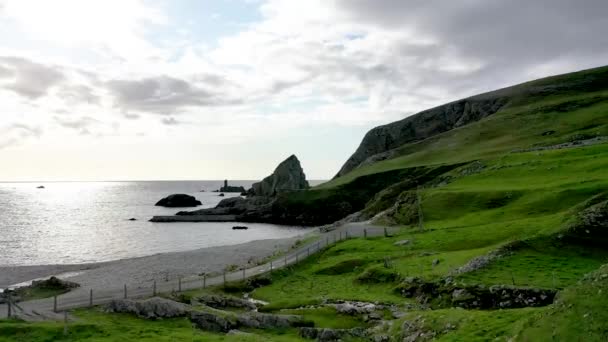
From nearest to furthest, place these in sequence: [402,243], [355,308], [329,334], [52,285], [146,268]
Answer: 1. [329,334]
2. [355,308]
3. [52,285]
4. [402,243]
5. [146,268]

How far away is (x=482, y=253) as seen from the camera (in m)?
45.8

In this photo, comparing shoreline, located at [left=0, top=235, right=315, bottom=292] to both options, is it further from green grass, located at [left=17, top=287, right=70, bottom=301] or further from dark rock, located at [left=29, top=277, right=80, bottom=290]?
green grass, located at [left=17, top=287, right=70, bottom=301]

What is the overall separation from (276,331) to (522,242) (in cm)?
2521

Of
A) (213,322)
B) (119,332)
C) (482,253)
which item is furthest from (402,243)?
(119,332)

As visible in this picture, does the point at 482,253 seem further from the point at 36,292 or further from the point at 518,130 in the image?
the point at 518,130

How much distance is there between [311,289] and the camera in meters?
50.4

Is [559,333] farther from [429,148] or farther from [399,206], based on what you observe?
[429,148]

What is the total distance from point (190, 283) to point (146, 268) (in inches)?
1135

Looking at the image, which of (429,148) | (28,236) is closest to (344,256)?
(28,236)

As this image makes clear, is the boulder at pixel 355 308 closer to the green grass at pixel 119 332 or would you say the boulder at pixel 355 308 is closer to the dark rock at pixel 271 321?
the dark rock at pixel 271 321

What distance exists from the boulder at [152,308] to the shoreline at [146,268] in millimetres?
28273

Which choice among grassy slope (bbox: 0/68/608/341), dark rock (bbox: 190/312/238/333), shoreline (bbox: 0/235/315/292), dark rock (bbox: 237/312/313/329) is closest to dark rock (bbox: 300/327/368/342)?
grassy slope (bbox: 0/68/608/341)

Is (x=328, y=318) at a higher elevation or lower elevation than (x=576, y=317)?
lower

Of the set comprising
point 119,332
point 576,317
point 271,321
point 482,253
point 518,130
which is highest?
point 518,130
